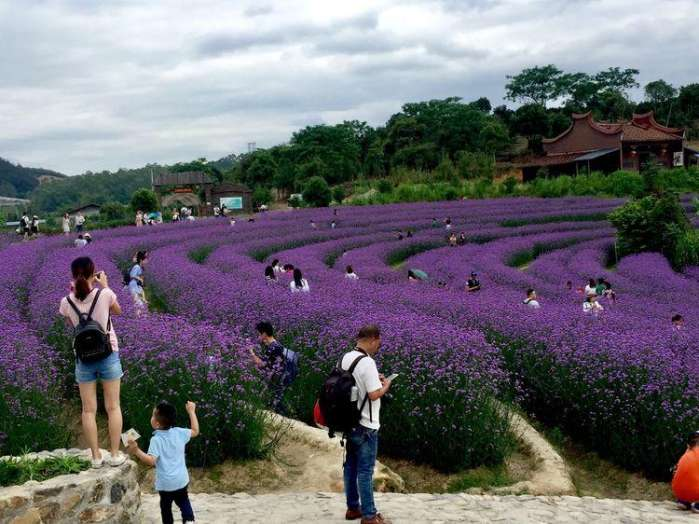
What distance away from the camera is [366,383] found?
5734mm

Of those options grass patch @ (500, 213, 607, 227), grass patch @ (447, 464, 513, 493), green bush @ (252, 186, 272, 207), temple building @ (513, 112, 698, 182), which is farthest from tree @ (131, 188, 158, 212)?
grass patch @ (447, 464, 513, 493)

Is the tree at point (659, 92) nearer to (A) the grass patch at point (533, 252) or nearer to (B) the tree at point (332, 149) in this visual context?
(B) the tree at point (332, 149)

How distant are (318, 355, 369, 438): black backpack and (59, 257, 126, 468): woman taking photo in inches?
60.6

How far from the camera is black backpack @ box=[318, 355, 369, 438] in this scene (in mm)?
5680

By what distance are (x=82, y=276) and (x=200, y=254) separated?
61.4ft

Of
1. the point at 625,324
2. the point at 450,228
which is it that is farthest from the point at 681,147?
the point at 625,324

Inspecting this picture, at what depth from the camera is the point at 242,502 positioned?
660 cm

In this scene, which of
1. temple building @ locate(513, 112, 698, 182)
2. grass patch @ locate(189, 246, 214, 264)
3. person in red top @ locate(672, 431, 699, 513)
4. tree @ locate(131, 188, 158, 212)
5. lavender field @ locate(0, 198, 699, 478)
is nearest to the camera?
person in red top @ locate(672, 431, 699, 513)

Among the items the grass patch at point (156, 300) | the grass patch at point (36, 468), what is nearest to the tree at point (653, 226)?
the grass patch at point (156, 300)

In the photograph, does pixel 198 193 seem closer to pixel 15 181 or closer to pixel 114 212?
pixel 114 212

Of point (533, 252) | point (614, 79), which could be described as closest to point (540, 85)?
point (614, 79)

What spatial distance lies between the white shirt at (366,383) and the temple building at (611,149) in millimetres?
Result: 52449

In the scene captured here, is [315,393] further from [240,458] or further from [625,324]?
[625,324]

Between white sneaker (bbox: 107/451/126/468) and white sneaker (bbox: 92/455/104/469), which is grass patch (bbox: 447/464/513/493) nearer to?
white sneaker (bbox: 107/451/126/468)
